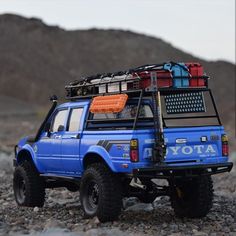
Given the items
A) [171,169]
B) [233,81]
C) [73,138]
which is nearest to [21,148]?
[73,138]

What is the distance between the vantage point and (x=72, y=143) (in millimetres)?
10281

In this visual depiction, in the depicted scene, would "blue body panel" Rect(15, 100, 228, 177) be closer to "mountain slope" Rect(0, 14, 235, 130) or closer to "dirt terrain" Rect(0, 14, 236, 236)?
"dirt terrain" Rect(0, 14, 236, 236)

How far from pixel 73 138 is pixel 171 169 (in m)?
2.04

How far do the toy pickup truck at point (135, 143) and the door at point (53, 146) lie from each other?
17 millimetres

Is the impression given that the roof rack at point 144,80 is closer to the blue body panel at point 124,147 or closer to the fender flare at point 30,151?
the blue body panel at point 124,147

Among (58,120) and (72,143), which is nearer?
(72,143)

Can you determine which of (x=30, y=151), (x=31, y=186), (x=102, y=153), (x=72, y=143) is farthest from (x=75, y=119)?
(x=31, y=186)

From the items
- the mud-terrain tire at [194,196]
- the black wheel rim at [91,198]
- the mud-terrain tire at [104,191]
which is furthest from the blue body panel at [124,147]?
the mud-terrain tire at [194,196]

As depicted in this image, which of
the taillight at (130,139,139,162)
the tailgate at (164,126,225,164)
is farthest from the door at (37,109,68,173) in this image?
the tailgate at (164,126,225,164)

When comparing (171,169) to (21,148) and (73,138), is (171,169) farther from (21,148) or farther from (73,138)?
(21,148)

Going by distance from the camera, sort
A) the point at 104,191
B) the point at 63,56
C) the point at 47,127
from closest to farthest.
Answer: the point at 104,191, the point at 47,127, the point at 63,56

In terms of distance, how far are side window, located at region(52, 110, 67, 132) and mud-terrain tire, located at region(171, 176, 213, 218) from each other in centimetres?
236

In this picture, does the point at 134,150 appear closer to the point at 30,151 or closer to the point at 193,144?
the point at 193,144

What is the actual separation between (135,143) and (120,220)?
1.62 metres
